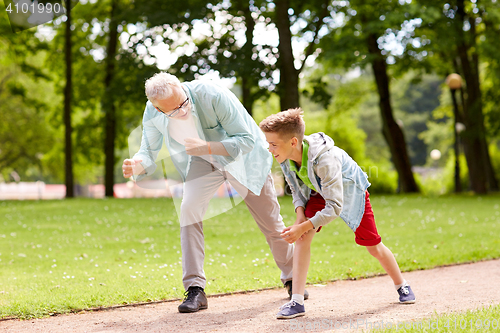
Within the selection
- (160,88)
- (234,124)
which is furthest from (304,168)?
(160,88)

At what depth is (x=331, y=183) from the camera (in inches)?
153

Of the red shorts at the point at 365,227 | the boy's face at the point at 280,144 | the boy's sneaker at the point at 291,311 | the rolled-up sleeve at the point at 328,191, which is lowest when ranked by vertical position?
the boy's sneaker at the point at 291,311

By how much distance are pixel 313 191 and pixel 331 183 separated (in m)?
0.46

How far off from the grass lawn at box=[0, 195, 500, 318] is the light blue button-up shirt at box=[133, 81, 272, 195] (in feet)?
3.53

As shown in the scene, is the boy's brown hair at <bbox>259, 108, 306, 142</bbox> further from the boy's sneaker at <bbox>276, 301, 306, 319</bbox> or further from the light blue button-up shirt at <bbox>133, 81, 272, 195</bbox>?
the boy's sneaker at <bbox>276, 301, 306, 319</bbox>

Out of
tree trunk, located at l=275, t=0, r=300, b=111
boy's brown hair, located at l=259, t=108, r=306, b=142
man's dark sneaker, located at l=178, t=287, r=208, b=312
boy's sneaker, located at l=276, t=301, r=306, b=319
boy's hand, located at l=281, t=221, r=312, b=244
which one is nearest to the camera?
boy's hand, located at l=281, t=221, r=312, b=244

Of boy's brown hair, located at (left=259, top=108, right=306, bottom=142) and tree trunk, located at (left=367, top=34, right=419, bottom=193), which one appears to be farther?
tree trunk, located at (left=367, top=34, right=419, bottom=193)

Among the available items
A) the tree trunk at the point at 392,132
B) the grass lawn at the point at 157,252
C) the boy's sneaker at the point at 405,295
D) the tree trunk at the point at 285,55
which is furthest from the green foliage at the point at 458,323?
the tree trunk at the point at 392,132

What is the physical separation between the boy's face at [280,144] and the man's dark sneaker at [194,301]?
1.42 meters

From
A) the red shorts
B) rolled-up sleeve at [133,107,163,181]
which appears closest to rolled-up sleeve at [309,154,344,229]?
the red shorts

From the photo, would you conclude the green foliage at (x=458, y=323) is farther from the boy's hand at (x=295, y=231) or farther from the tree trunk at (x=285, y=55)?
the tree trunk at (x=285, y=55)

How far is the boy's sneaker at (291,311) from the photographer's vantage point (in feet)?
13.5

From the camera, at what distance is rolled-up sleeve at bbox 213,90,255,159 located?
4.17m

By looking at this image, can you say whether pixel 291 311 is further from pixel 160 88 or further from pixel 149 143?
pixel 160 88
